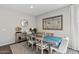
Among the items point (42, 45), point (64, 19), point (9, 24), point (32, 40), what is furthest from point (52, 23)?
point (9, 24)

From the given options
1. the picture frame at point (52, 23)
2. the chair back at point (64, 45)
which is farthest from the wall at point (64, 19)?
the chair back at point (64, 45)

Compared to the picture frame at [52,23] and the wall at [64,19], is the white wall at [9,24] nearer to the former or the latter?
the wall at [64,19]

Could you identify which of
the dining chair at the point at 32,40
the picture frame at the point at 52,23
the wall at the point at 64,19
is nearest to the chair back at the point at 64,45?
the wall at the point at 64,19

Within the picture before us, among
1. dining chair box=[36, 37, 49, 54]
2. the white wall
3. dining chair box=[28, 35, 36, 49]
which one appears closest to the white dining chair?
dining chair box=[36, 37, 49, 54]

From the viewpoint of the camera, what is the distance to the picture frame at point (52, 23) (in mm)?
1978

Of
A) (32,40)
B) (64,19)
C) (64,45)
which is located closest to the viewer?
(64,45)

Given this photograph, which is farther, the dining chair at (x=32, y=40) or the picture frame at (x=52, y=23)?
the dining chair at (x=32, y=40)

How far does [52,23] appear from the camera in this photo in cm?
200

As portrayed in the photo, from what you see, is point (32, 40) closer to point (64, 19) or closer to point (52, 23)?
point (52, 23)

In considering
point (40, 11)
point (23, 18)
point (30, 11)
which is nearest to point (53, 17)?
point (40, 11)

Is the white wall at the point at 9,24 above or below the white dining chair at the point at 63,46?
above

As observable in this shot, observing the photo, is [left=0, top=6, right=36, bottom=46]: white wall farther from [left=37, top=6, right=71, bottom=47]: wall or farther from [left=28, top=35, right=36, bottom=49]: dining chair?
[left=28, top=35, right=36, bottom=49]: dining chair

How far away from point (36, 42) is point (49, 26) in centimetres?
65

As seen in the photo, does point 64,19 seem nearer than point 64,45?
No
